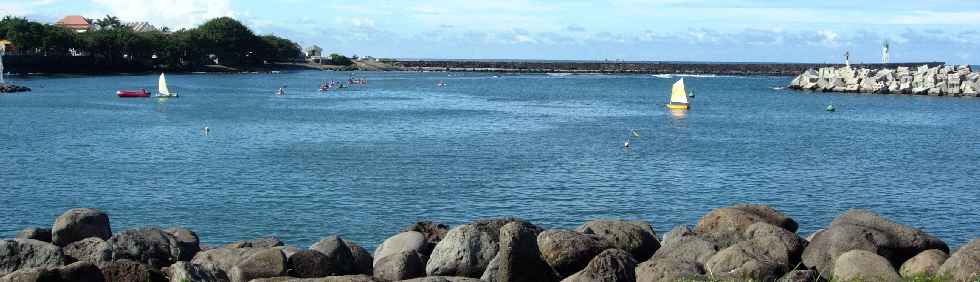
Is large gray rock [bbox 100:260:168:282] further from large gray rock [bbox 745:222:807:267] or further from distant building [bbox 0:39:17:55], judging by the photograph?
distant building [bbox 0:39:17:55]

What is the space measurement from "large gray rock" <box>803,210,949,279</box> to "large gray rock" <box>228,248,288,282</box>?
29.8 feet

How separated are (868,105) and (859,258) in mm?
91471

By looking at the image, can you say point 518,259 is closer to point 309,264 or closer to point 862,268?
point 309,264

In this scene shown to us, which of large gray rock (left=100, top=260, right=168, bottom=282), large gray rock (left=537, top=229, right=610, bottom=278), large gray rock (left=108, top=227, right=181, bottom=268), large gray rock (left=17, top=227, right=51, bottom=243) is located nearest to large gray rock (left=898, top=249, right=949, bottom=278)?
large gray rock (left=537, top=229, right=610, bottom=278)

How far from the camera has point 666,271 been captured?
55.4ft

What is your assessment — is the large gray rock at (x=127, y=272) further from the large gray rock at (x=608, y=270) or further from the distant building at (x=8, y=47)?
the distant building at (x=8, y=47)

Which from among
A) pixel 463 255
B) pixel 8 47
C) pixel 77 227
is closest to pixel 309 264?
pixel 463 255

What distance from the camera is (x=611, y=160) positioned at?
5066cm

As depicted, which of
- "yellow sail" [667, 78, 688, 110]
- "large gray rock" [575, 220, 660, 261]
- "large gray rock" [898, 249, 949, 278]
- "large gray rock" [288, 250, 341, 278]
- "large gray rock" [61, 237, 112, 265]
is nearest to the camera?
"large gray rock" [898, 249, 949, 278]

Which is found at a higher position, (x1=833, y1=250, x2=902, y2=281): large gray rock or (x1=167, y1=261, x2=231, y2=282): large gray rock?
(x1=833, y1=250, x2=902, y2=281): large gray rock

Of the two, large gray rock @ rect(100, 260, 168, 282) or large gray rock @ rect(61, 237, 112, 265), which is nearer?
large gray rock @ rect(100, 260, 168, 282)

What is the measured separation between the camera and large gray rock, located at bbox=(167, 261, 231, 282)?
1717cm

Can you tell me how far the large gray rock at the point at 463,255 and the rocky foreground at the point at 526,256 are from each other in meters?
0.02

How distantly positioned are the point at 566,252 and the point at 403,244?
4120mm
